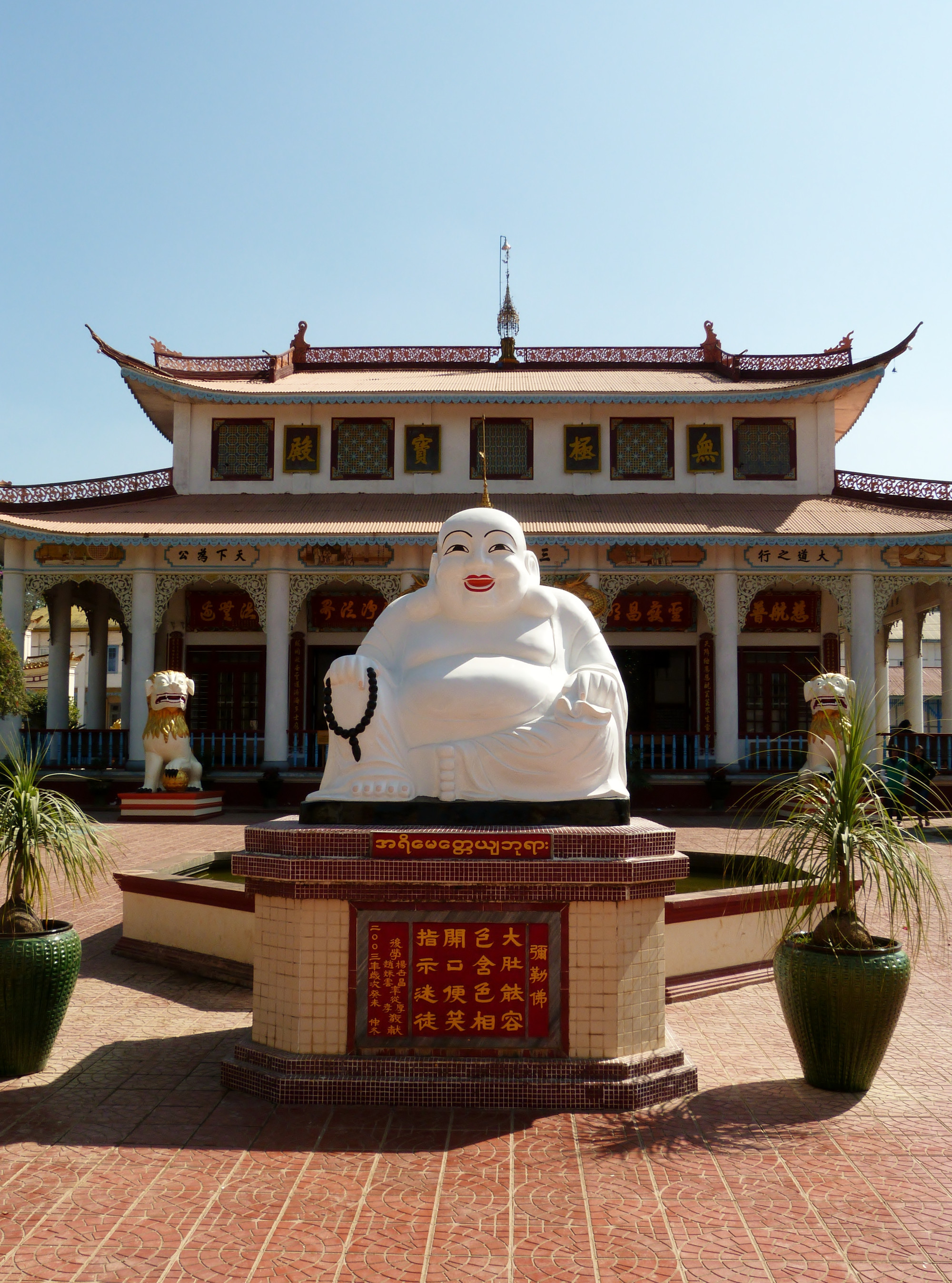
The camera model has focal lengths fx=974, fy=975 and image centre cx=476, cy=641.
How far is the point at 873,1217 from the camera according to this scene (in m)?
3.20

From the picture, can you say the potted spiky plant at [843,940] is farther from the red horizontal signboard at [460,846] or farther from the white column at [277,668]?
the white column at [277,668]

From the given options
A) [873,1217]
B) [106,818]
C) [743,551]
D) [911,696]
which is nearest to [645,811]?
[743,551]

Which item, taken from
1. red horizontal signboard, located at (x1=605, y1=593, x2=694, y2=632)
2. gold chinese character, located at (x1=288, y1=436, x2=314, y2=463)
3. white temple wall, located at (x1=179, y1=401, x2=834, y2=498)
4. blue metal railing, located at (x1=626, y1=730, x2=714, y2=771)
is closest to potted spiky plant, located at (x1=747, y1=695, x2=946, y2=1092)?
blue metal railing, located at (x1=626, y1=730, x2=714, y2=771)

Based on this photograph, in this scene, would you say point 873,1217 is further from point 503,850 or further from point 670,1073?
point 503,850

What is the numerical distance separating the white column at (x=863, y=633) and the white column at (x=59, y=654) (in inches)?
531

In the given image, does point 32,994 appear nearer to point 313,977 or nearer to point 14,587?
point 313,977

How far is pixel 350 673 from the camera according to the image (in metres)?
4.61

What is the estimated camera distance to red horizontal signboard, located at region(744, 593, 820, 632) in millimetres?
17844

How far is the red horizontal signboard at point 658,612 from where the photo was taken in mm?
17828

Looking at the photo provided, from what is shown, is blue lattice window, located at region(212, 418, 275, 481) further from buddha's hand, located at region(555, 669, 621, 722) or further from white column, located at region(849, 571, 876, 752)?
buddha's hand, located at region(555, 669, 621, 722)

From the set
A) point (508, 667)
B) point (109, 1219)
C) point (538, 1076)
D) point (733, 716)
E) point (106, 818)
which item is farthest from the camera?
point (733, 716)

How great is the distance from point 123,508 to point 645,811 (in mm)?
10337

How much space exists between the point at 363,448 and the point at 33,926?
1435 centimetres

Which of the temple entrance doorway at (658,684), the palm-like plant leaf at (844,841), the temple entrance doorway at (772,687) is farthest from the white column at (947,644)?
the palm-like plant leaf at (844,841)
